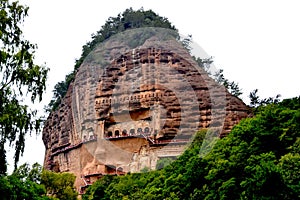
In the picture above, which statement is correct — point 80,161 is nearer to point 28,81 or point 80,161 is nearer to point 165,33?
point 165,33

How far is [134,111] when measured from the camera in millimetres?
39375

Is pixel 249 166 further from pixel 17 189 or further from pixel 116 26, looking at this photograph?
pixel 116 26

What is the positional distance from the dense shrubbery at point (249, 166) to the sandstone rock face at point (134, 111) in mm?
12562

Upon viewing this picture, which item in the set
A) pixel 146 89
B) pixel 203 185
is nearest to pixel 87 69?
pixel 146 89

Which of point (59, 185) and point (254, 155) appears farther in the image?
point (59, 185)

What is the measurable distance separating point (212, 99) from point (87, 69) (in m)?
9.47

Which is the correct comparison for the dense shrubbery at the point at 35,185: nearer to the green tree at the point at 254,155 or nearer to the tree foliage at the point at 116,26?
the green tree at the point at 254,155

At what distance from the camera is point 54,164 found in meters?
41.9

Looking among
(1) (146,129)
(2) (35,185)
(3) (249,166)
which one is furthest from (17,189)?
(1) (146,129)

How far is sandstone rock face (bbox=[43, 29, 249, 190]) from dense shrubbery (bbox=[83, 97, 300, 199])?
41.2 feet

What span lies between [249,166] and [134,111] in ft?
70.5

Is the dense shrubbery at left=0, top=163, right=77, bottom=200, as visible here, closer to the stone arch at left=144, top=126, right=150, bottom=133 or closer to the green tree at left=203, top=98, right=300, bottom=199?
the green tree at left=203, top=98, right=300, bottom=199

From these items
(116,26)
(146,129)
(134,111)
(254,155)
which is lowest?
(254,155)

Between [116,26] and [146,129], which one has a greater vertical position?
[116,26]
